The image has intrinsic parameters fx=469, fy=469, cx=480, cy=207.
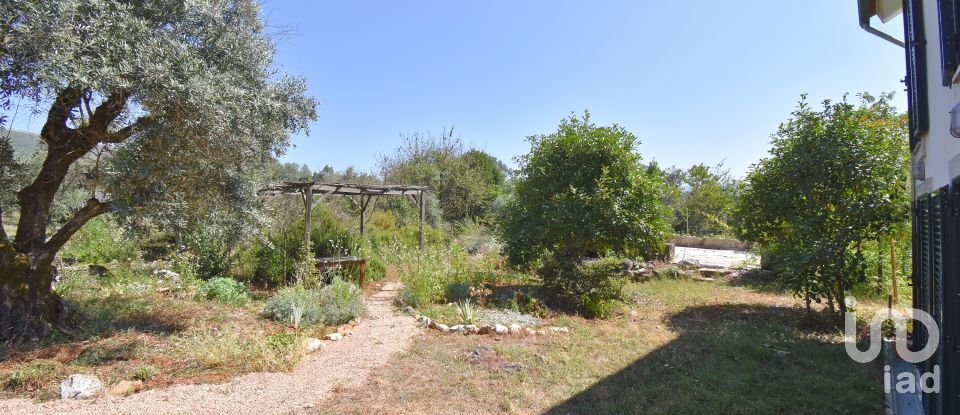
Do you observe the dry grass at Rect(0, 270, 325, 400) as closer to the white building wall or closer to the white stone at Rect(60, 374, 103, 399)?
the white stone at Rect(60, 374, 103, 399)

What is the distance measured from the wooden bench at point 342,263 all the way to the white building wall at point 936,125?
7.94 m

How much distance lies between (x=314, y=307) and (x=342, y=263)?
2.84m

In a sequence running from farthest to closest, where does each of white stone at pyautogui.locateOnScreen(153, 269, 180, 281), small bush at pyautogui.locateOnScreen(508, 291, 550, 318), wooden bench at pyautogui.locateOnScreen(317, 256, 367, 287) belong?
wooden bench at pyautogui.locateOnScreen(317, 256, 367, 287) → white stone at pyautogui.locateOnScreen(153, 269, 180, 281) → small bush at pyautogui.locateOnScreen(508, 291, 550, 318)

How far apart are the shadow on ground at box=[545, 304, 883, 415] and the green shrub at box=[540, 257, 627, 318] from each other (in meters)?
1.13

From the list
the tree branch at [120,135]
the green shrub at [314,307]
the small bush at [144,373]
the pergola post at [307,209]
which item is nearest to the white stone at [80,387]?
the small bush at [144,373]

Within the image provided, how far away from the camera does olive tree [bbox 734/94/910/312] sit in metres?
5.86

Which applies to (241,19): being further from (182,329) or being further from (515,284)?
(515,284)

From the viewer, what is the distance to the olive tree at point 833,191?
5.86 meters

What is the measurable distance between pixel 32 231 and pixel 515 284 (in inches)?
280

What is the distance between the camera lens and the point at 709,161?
1010 inches

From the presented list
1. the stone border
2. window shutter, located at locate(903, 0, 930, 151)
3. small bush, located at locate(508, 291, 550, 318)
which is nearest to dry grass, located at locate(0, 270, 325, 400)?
the stone border

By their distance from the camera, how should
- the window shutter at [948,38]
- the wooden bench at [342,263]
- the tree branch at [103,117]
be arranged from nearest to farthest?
the window shutter at [948,38], the tree branch at [103,117], the wooden bench at [342,263]

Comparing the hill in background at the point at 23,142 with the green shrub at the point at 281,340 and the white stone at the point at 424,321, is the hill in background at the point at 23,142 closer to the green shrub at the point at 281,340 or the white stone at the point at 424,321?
the green shrub at the point at 281,340

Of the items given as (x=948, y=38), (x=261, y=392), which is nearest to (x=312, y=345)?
(x=261, y=392)
